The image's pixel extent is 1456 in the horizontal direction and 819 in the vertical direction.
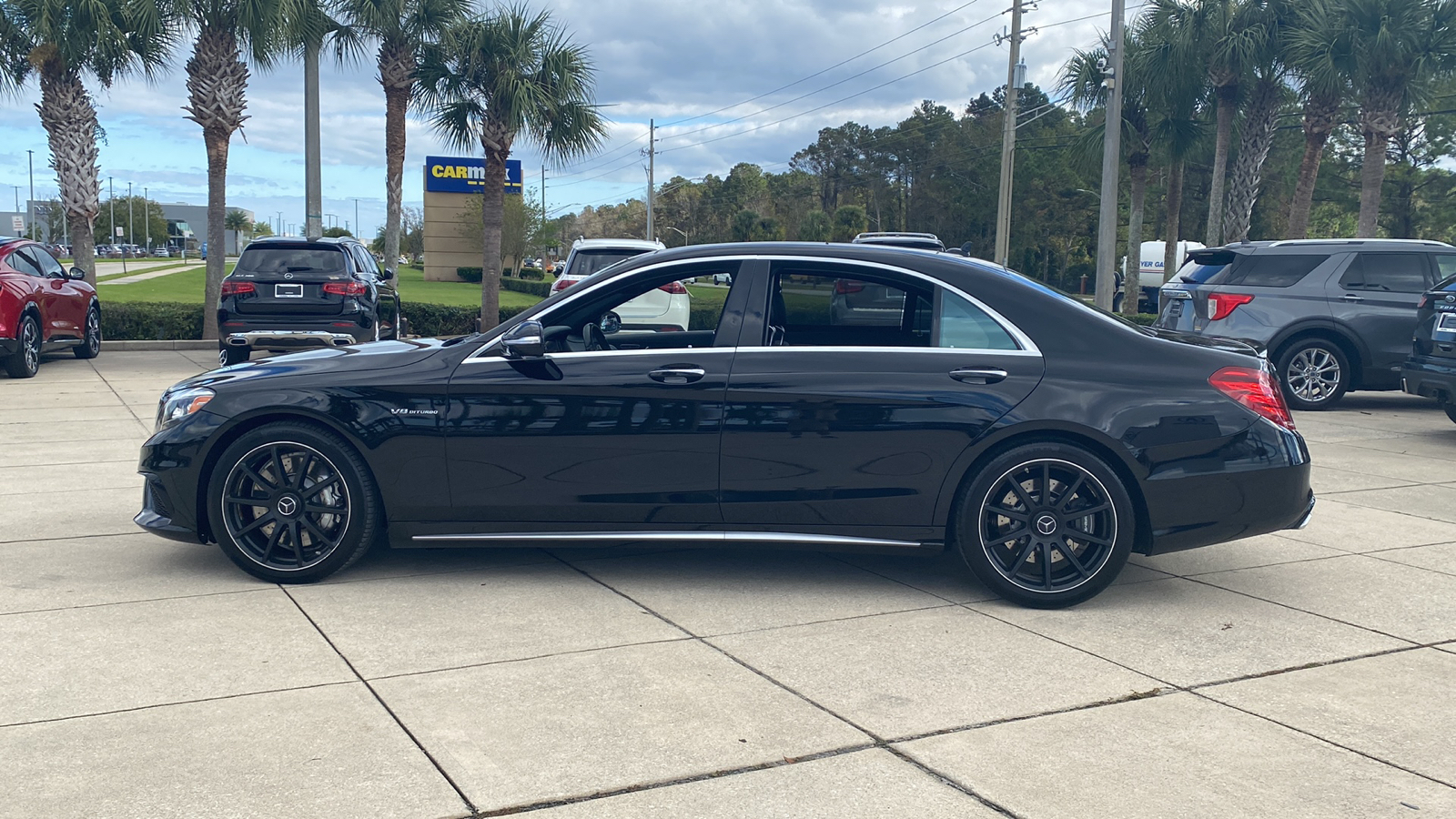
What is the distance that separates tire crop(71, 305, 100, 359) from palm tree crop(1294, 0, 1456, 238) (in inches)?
917

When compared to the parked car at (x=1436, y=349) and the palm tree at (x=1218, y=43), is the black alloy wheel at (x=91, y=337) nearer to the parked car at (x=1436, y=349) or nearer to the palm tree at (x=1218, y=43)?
the parked car at (x=1436, y=349)

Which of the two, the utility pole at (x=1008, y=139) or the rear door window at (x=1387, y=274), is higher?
the utility pole at (x=1008, y=139)

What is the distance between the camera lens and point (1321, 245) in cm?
1266

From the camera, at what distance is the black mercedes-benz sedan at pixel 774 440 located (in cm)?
512

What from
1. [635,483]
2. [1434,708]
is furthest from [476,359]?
[1434,708]

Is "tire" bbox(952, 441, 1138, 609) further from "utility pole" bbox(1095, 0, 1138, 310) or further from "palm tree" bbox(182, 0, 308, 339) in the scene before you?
"utility pole" bbox(1095, 0, 1138, 310)

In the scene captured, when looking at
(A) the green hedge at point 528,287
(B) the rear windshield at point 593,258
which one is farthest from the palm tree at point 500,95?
(A) the green hedge at point 528,287

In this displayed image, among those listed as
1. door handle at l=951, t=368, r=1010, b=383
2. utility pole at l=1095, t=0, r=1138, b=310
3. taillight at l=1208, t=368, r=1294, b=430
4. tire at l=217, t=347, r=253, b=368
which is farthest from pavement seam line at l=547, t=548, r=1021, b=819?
utility pole at l=1095, t=0, r=1138, b=310

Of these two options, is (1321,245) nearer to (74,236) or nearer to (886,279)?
(886,279)

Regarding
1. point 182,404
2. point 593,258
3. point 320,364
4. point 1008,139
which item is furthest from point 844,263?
point 1008,139

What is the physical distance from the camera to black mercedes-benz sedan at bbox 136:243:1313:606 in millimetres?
5125

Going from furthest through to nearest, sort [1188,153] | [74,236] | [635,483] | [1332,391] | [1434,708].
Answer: [1188,153]
[74,236]
[1332,391]
[635,483]
[1434,708]

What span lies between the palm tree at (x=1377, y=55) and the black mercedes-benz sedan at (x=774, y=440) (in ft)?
74.1

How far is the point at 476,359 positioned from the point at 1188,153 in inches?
1259
